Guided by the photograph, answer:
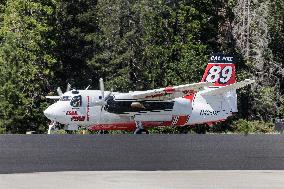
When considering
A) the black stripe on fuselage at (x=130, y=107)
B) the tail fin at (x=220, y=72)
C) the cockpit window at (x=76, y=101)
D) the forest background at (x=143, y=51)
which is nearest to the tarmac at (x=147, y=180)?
the cockpit window at (x=76, y=101)

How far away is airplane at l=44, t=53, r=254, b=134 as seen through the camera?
54.4 meters

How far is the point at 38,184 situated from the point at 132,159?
423cm

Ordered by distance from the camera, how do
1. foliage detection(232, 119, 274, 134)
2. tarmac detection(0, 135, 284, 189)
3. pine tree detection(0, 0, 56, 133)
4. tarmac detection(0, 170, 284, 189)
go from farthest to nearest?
pine tree detection(0, 0, 56, 133) → foliage detection(232, 119, 274, 134) → tarmac detection(0, 135, 284, 189) → tarmac detection(0, 170, 284, 189)

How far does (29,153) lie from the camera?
2133 cm

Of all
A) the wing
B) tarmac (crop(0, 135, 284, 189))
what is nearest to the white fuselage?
the wing

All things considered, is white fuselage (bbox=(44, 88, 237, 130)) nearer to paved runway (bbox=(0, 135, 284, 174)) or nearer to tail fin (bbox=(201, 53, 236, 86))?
tail fin (bbox=(201, 53, 236, 86))

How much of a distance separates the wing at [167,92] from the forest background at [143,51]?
8.48 metres

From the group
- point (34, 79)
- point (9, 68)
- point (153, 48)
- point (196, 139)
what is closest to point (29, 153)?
point (196, 139)

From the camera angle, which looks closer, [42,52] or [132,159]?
[132,159]

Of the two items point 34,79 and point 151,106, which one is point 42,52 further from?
point 151,106

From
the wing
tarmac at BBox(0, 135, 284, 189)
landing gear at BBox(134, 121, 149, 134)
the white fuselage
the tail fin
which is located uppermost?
the tail fin

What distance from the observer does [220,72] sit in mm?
61750

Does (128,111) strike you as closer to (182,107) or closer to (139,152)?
(182,107)

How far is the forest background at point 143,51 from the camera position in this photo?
65.8 meters
